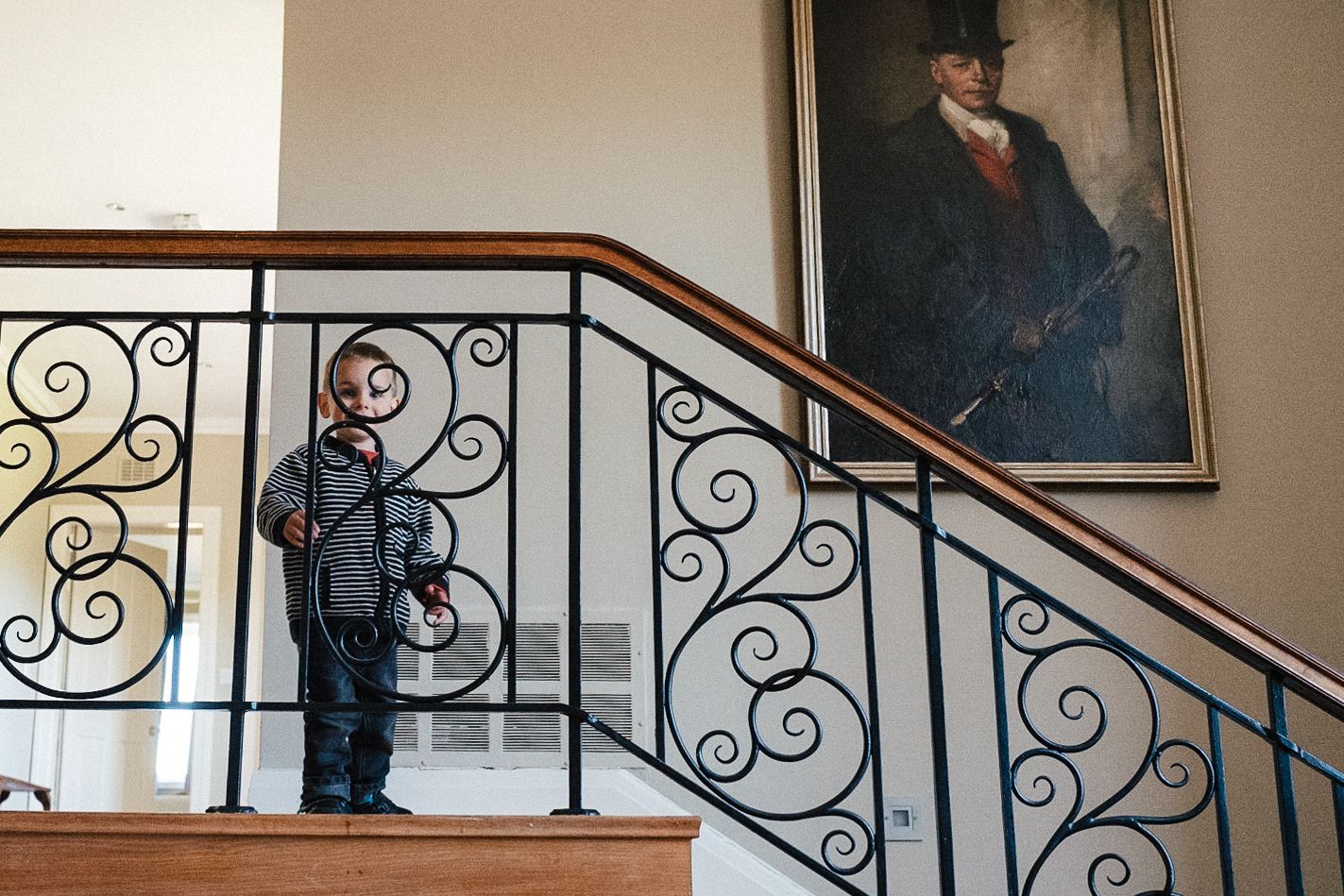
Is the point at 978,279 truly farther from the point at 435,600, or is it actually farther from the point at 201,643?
the point at 201,643

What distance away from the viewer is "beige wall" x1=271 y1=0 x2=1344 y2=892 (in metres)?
3.94

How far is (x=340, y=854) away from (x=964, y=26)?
3.27 metres

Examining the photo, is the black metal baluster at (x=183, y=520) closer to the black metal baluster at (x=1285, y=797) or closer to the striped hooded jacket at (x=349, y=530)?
the striped hooded jacket at (x=349, y=530)

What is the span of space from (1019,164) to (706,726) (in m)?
1.91

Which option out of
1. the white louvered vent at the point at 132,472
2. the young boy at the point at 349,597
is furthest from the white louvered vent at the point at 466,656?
the white louvered vent at the point at 132,472

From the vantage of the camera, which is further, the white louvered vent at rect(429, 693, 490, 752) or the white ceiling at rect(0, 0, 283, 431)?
the white ceiling at rect(0, 0, 283, 431)

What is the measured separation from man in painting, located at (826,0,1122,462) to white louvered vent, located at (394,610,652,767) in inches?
41.6

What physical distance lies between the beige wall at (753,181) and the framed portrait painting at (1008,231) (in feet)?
0.36

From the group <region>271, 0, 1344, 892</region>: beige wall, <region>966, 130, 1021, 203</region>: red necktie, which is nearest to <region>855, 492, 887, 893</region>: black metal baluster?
<region>271, 0, 1344, 892</region>: beige wall

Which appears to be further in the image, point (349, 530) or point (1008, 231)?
point (1008, 231)

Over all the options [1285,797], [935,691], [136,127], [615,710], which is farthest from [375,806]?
[136,127]

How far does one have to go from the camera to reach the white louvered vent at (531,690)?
12.0ft

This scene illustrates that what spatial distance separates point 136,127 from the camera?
18.4ft

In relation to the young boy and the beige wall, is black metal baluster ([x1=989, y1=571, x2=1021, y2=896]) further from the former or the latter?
the beige wall
